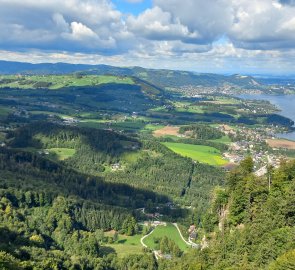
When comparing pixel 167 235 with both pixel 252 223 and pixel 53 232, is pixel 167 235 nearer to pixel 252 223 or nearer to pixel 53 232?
pixel 53 232

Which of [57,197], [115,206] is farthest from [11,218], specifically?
[115,206]

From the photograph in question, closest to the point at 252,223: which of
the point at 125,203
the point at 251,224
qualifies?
the point at 251,224

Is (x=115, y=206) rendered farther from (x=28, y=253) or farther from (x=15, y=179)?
(x=28, y=253)

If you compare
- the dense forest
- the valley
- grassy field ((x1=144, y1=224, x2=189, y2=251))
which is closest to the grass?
the valley

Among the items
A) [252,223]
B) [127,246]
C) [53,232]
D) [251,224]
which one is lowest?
[127,246]

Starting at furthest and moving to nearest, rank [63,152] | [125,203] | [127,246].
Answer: [63,152] → [125,203] → [127,246]

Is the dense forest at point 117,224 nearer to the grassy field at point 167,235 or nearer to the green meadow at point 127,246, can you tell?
the green meadow at point 127,246
